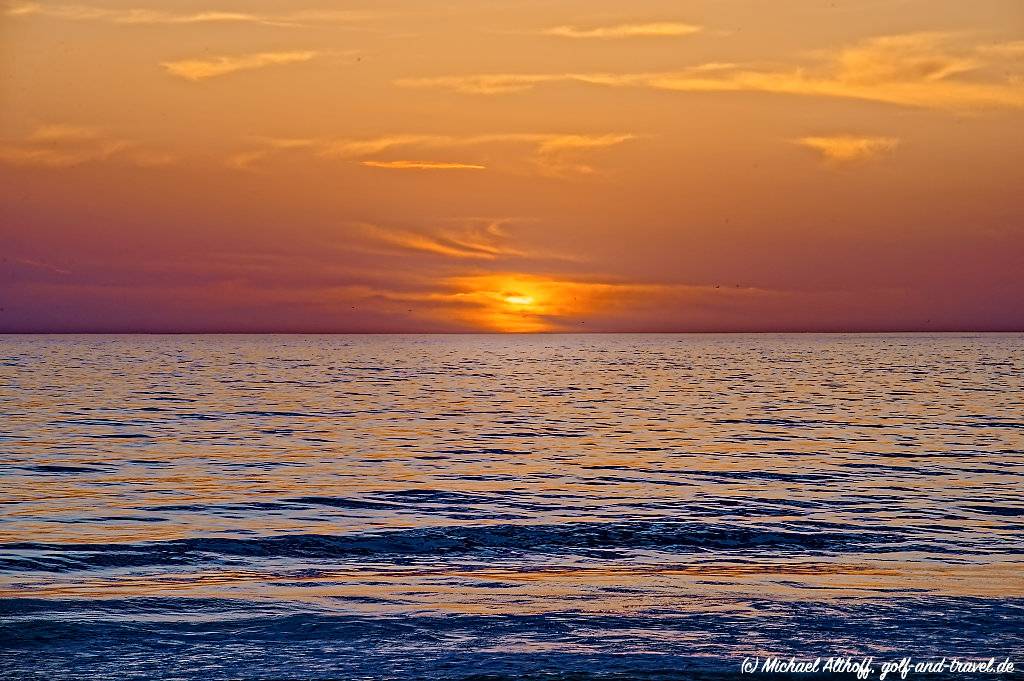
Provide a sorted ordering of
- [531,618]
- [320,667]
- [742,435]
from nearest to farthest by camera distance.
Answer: [320,667] → [531,618] → [742,435]

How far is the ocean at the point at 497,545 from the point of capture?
42.1 ft

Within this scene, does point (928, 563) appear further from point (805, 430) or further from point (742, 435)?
point (805, 430)

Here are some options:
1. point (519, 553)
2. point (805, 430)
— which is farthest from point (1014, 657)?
point (805, 430)

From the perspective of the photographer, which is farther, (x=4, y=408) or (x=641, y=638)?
(x=4, y=408)

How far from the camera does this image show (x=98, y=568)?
1881 cm

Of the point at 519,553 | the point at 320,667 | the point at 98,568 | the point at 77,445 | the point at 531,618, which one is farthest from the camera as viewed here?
the point at 77,445

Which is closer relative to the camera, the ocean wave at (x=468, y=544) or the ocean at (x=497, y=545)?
the ocean at (x=497, y=545)

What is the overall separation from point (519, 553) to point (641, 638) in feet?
25.4

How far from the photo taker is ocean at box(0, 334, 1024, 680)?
12.8 m

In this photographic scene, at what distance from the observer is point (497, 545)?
2167 centimetres

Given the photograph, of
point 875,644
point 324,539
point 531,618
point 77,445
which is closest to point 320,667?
point 531,618

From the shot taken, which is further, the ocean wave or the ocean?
the ocean wave

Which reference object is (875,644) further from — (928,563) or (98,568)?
(98,568)

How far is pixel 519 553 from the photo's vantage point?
2077 cm
